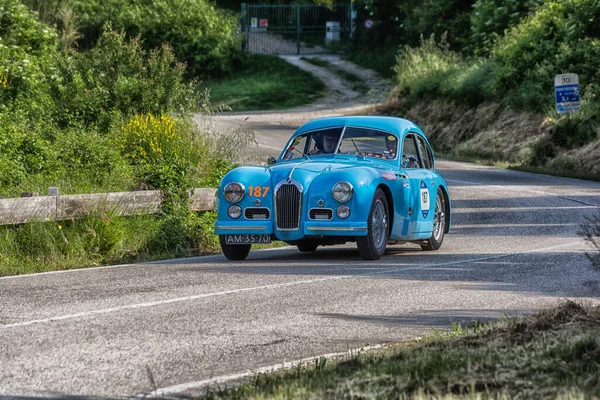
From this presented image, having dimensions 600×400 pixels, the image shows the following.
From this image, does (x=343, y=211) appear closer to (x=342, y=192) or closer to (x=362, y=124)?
(x=342, y=192)

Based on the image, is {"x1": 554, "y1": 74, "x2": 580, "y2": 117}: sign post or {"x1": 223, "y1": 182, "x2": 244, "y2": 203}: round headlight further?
{"x1": 554, "y1": 74, "x2": 580, "y2": 117}: sign post

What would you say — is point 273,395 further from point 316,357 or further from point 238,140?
point 238,140

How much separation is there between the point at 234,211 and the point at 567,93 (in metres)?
20.1

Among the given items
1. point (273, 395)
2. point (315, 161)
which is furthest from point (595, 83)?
point (273, 395)

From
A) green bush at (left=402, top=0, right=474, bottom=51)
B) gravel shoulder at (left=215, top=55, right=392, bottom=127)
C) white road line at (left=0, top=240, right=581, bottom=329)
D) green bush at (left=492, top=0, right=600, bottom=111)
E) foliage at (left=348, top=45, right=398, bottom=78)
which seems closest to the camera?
white road line at (left=0, top=240, right=581, bottom=329)

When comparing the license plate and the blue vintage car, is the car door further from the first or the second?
the license plate

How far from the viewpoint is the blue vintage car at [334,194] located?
1355 centimetres

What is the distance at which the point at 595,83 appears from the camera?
115 feet

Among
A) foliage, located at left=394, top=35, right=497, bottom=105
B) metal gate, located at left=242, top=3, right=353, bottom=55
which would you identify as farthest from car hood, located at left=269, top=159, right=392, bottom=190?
metal gate, located at left=242, top=3, right=353, bottom=55

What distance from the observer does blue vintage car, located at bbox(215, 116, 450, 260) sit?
44.4 ft

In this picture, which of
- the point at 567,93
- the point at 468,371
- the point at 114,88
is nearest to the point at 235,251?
the point at 114,88

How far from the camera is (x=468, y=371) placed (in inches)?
248

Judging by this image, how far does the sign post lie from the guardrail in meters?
17.9

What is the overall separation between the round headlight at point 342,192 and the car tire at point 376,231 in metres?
0.36
